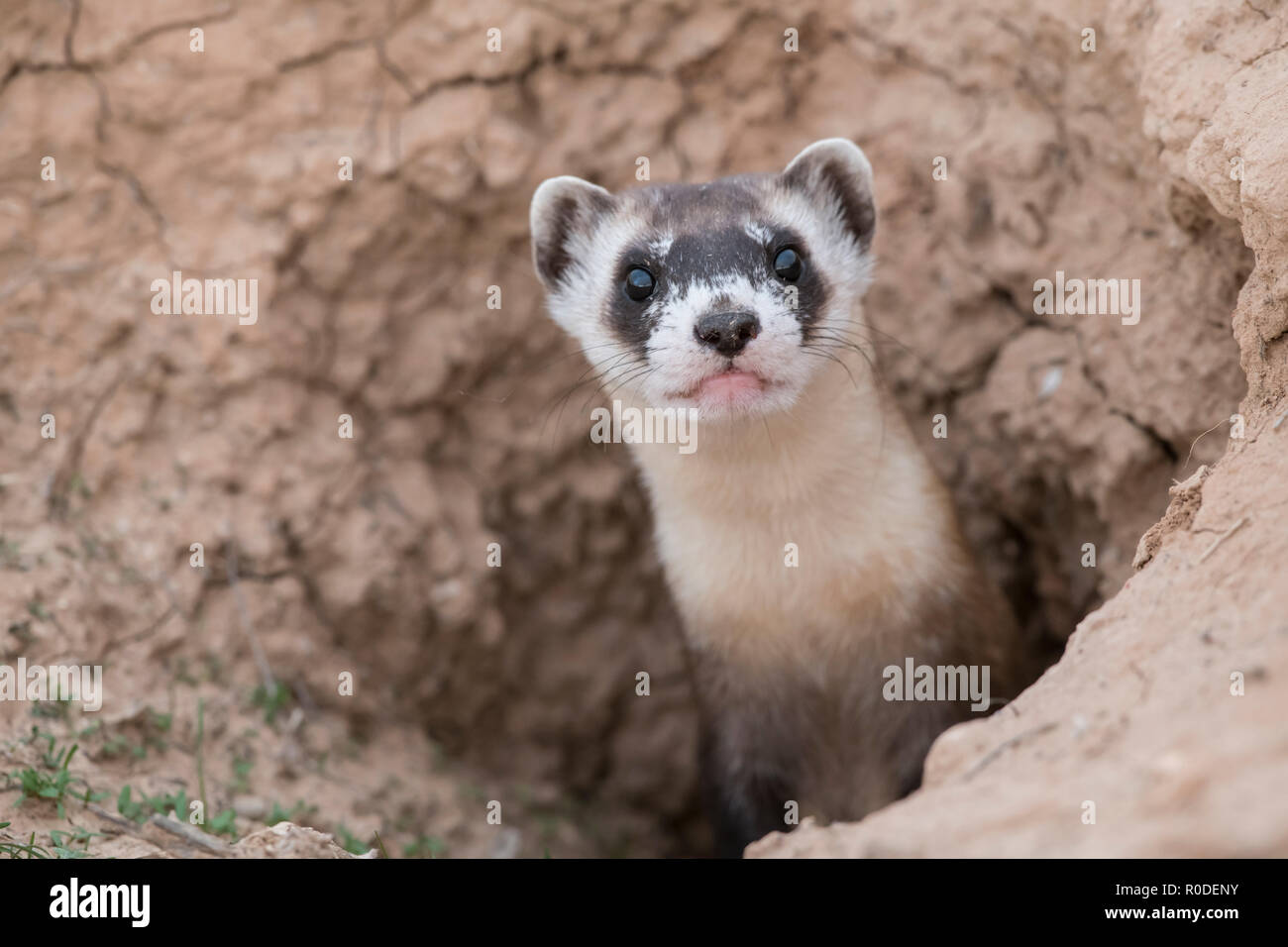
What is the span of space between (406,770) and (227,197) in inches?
86.4

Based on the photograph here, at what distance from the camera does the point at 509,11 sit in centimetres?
427

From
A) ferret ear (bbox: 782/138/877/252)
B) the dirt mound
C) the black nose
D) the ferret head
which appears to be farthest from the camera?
the dirt mound

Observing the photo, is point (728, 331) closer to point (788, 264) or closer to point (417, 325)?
point (788, 264)

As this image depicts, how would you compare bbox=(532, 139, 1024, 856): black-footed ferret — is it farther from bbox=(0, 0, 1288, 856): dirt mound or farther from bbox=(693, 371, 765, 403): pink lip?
bbox=(0, 0, 1288, 856): dirt mound

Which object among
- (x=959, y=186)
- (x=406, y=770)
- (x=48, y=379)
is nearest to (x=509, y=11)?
(x=959, y=186)

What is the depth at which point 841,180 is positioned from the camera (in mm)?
3844

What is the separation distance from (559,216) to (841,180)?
934 mm

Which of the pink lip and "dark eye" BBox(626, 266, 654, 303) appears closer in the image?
the pink lip

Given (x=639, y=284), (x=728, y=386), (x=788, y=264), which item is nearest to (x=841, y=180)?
(x=788, y=264)

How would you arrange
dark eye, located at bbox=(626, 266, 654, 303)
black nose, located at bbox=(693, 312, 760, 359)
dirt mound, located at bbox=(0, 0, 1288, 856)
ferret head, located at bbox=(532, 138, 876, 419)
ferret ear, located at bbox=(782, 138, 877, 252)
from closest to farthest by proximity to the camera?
black nose, located at bbox=(693, 312, 760, 359), ferret head, located at bbox=(532, 138, 876, 419), dark eye, located at bbox=(626, 266, 654, 303), ferret ear, located at bbox=(782, 138, 877, 252), dirt mound, located at bbox=(0, 0, 1288, 856)

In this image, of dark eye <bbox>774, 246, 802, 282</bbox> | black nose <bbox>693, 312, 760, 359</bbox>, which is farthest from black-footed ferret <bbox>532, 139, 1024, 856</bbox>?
Result: black nose <bbox>693, 312, 760, 359</bbox>

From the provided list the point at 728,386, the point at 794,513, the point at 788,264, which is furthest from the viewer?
the point at 794,513

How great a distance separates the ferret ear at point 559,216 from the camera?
3795 millimetres

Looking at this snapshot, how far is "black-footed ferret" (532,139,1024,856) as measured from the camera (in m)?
3.52
